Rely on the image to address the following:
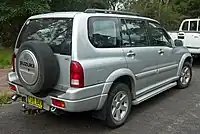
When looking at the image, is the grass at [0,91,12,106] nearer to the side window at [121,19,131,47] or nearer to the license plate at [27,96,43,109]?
the license plate at [27,96,43,109]

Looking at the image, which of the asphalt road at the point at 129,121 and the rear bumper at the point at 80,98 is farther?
the asphalt road at the point at 129,121

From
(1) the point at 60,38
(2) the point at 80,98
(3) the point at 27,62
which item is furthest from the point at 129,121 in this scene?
(3) the point at 27,62

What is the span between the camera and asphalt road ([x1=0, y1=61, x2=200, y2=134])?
11.8ft

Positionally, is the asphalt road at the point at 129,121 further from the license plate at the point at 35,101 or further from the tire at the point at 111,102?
the license plate at the point at 35,101

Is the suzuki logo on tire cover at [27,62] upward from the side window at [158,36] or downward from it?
downward

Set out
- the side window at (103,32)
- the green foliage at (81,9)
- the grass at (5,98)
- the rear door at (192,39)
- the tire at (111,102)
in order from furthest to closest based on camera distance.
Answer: the green foliage at (81,9)
the rear door at (192,39)
the grass at (5,98)
the tire at (111,102)
the side window at (103,32)

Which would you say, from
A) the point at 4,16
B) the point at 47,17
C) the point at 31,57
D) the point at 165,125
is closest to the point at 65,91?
the point at 31,57

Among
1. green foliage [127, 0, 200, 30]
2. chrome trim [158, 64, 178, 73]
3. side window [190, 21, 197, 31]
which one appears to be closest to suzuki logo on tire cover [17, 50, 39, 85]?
chrome trim [158, 64, 178, 73]

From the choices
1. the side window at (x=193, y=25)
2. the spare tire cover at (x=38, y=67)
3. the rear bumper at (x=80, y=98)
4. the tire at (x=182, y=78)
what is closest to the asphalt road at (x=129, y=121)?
the rear bumper at (x=80, y=98)

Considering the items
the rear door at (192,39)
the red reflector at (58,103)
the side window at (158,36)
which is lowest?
the red reflector at (58,103)

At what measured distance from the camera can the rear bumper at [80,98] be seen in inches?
120

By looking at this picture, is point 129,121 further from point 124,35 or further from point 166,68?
point 166,68

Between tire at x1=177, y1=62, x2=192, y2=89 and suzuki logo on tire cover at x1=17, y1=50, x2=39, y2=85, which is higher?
suzuki logo on tire cover at x1=17, y1=50, x2=39, y2=85

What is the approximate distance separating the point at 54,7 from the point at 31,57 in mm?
9873
